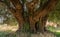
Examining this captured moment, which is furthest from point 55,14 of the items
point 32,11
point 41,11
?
point 32,11

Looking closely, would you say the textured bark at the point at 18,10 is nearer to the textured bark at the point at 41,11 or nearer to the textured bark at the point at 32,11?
the textured bark at the point at 32,11

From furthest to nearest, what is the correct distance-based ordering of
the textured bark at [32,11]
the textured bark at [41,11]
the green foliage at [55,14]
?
the green foliage at [55,14]
the textured bark at [32,11]
the textured bark at [41,11]

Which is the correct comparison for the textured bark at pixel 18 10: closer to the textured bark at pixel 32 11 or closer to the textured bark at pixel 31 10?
the textured bark at pixel 32 11

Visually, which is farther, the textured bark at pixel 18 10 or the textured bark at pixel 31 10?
the textured bark at pixel 18 10

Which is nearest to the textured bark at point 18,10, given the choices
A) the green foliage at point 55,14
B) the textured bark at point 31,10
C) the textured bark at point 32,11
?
the textured bark at point 32,11

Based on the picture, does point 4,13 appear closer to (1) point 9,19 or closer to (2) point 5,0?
(1) point 9,19

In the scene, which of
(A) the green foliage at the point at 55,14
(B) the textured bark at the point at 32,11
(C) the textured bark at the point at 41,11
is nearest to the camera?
(C) the textured bark at the point at 41,11

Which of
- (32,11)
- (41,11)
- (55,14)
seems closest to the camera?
(41,11)

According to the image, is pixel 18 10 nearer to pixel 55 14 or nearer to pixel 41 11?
pixel 41 11

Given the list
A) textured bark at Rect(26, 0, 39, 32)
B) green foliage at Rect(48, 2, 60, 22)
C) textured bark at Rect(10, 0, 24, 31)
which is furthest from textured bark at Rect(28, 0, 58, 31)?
green foliage at Rect(48, 2, 60, 22)

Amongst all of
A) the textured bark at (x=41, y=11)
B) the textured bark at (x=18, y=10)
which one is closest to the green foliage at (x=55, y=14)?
the textured bark at (x=41, y=11)

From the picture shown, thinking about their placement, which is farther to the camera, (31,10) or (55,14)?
(55,14)

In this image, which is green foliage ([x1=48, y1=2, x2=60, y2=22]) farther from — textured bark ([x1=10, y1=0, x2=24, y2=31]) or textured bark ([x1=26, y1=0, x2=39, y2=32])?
textured bark ([x1=10, y1=0, x2=24, y2=31])

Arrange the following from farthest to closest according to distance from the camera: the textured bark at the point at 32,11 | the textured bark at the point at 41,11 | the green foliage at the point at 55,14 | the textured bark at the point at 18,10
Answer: the green foliage at the point at 55,14 < the textured bark at the point at 18,10 < the textured bark at the point at 32,11 < the textured bark at the point at 41,11
